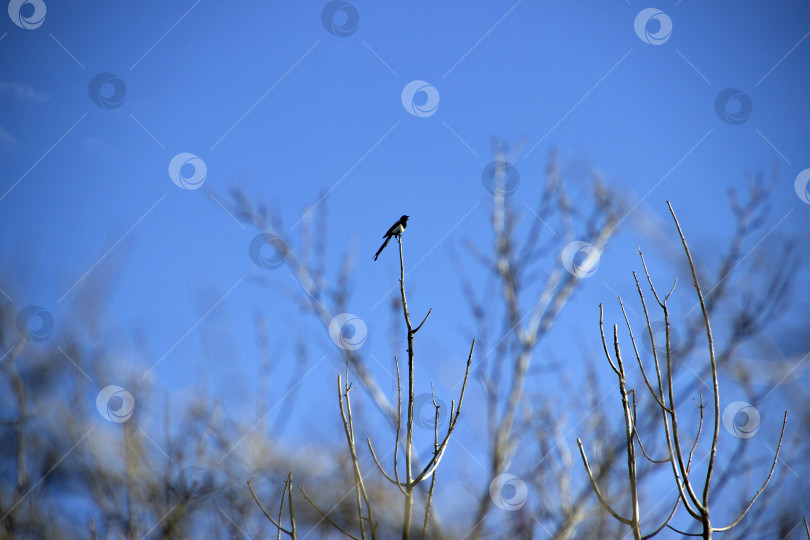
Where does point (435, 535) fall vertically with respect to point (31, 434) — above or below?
above

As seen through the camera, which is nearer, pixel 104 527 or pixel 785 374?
pixel 785 374

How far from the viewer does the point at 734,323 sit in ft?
13.8

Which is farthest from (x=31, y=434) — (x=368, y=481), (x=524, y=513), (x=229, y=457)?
(x=524, y=513)

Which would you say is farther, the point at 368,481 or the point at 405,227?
the point at 368,481

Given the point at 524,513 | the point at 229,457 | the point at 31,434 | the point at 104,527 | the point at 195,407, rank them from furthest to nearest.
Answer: the point at 229,457, the point at 195,407, the point at 31,434, the point at 524,513, the point at 104,527

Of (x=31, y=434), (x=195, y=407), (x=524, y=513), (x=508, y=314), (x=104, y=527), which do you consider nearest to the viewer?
(x=104, y=527)

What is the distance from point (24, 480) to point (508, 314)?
12.4 feet

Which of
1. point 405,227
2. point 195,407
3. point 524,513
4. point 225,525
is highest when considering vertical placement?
point 405,227

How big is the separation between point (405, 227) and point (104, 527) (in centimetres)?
220

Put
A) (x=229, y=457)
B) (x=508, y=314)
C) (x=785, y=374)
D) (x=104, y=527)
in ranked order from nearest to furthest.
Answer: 1. (x=785, y=374)
2. (x=104, y=527)
3. (x=229, y=457)
4. (x=508, y=314)

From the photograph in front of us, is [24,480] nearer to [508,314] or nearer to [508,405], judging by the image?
[508,405]

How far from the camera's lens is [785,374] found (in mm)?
1851

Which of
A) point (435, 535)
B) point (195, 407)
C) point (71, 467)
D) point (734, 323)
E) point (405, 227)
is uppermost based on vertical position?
point (734, 323)

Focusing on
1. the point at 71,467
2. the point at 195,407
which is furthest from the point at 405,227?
the point at 71,467
